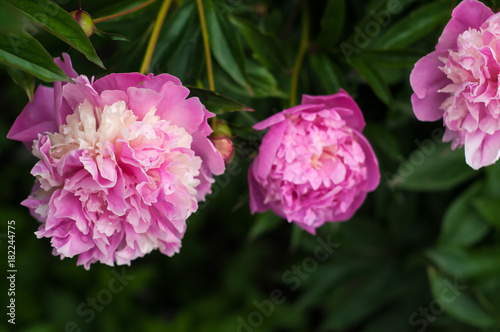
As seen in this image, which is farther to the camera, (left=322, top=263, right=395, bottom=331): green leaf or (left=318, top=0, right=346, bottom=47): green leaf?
(left=322, top=263, right=395, bottom=331): green leaf

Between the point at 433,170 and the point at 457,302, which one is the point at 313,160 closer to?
the point at 433,170

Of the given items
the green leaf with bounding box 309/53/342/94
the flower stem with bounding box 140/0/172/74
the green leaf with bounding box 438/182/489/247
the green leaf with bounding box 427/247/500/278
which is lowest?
the green leaf with bounding box 427/247/500/278

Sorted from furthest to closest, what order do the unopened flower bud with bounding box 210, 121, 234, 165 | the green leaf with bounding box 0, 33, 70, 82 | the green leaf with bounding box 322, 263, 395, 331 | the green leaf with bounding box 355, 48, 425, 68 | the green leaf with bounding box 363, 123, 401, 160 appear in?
the green leaf with bounding box 322, 263, 395, 331 → the green leaf with bounding box 363, 123, 401, 160 → the green leaf with bounding box 355, 48, 425, 68 → the unopened flower bud with bounding box 210, 121, 234, 165 → the green leaf with bounding box 0, 33, 70, 82

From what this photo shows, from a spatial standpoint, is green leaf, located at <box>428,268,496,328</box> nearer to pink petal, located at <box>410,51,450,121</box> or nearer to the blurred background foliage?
the blurred background foliage

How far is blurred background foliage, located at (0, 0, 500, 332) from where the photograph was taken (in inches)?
32.1

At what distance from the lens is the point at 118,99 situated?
58 centimetres

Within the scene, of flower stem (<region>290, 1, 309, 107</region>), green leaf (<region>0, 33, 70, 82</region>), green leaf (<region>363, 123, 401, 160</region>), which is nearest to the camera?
green leaf (<region>0, 33, 70, 82</region>)

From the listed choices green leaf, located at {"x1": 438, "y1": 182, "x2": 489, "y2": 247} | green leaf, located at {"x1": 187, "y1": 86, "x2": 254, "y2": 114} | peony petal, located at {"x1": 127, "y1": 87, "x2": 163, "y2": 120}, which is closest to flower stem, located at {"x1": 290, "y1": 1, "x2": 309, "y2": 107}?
green leaf, located at {"x1": 187, "y1": 86, "x2": 254, "y2": 114}

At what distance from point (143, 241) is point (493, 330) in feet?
2.74

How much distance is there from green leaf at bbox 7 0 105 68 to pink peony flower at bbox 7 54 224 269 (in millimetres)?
28

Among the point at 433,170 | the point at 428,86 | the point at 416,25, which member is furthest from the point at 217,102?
the point at 433,170

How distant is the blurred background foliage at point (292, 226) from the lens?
0.81 meters

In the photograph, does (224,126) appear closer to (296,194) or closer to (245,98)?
(296,194)

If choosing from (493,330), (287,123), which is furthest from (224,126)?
(493,330)
